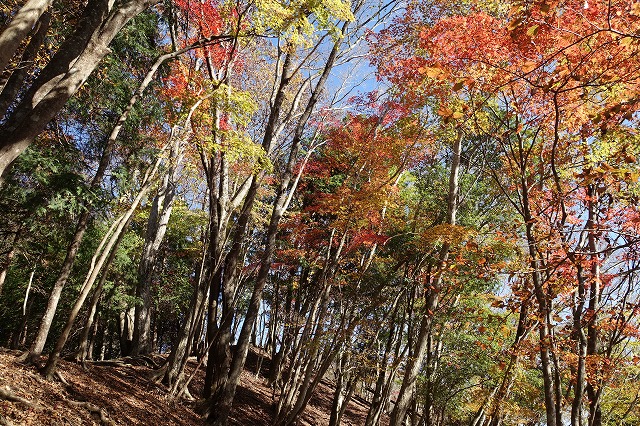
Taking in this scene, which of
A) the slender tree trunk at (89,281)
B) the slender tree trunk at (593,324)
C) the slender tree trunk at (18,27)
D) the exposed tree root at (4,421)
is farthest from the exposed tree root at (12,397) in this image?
the slender tree trunk at (593,324)

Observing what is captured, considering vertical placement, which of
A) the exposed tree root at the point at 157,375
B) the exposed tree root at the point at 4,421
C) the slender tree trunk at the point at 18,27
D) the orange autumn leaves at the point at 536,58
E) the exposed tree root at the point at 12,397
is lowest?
the exposed tree root at the point at 157,375

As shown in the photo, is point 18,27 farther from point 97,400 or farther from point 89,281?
point 97,400

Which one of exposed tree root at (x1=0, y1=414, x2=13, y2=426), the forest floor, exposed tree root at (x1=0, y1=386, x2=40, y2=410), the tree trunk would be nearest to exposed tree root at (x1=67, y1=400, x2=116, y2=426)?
Result: the forest floor

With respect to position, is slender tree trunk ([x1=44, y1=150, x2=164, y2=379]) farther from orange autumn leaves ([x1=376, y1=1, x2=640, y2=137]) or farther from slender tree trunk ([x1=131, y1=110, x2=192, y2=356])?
slender tree trunk ([x1=131, y1=110, x2=192, y2=356])

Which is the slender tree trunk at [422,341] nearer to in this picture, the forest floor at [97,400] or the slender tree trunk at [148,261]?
the forest floor at [97,400]

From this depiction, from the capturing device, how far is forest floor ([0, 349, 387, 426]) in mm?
4633

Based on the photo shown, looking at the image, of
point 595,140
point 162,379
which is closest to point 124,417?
point 162,379

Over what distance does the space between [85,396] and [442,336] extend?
8272mm

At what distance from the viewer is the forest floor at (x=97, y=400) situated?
4.63 meters

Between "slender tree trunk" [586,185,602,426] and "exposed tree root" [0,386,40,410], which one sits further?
"slender tree trunk" [586,185,602,426]

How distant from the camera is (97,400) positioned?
6.31 meters

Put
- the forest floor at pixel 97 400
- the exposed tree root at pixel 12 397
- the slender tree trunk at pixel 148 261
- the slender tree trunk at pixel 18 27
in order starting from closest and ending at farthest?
the slender tree trunk at pixel 18 27 → the exposed tree root at pixel 12 397 → the forest floor at pixel 97 400 → the slender tree trunk at pixel 148 261

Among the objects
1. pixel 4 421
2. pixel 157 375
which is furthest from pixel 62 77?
pixel 157 375

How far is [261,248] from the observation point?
60.7 feet
